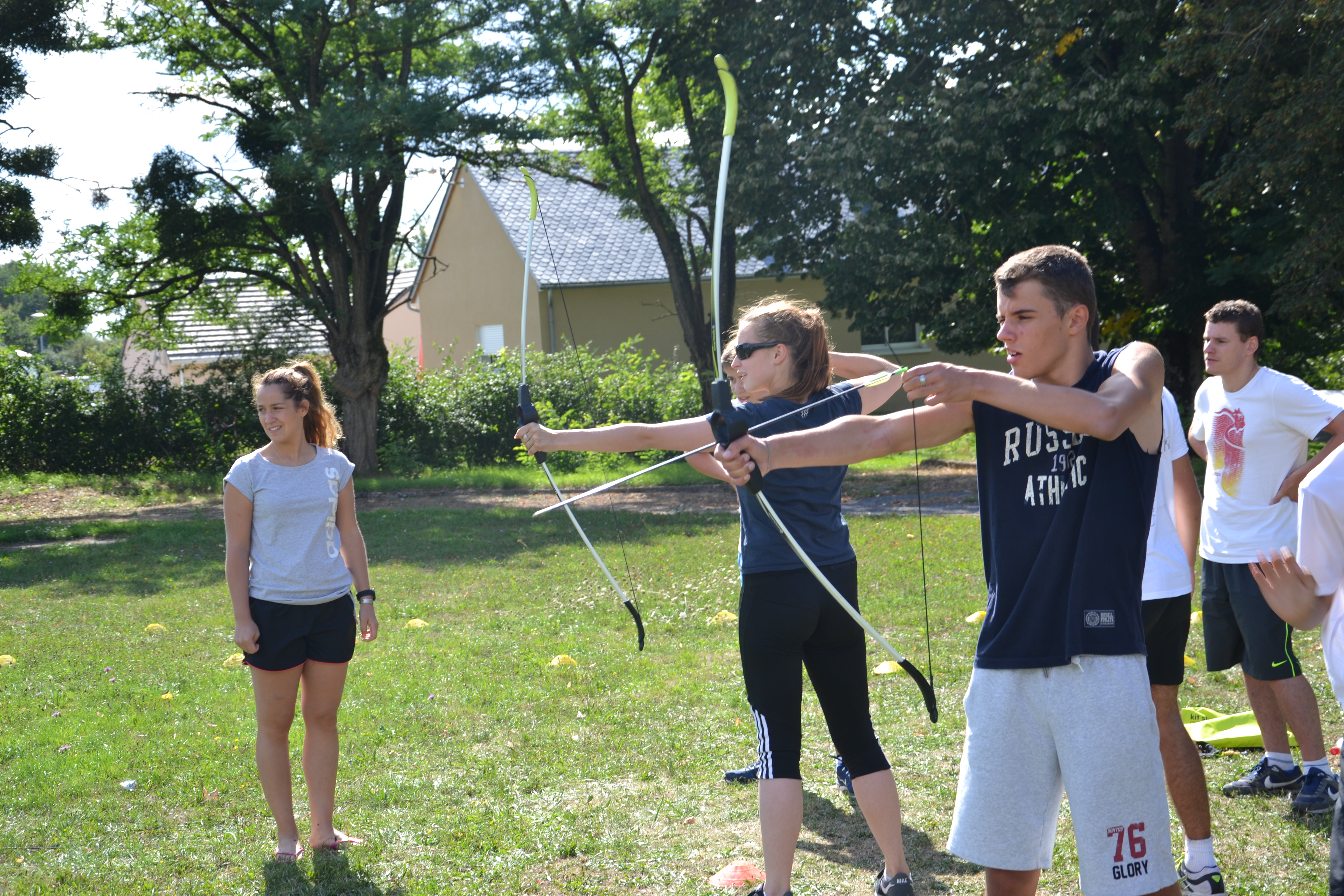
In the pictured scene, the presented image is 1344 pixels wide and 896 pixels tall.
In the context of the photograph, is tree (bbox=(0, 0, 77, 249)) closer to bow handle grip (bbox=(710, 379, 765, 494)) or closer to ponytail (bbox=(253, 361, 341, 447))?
ponytail (bbox=(253, 361, 341, 447))

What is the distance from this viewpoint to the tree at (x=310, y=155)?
15.8 meters

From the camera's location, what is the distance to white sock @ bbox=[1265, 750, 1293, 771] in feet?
14.0

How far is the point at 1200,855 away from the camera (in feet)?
11.1

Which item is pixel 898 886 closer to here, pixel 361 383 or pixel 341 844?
pixel 341 844

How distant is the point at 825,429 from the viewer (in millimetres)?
2430

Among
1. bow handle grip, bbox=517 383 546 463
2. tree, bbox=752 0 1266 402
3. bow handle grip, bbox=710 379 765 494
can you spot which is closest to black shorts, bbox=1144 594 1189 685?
bow handle grip, bbox=710 379 765 494

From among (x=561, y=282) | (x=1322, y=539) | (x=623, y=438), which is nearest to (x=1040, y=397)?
(x=1322, y=539)

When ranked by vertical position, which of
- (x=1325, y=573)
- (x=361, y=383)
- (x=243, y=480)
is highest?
(x=361, y=383)

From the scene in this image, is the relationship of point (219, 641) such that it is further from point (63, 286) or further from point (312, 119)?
point (63, 286)

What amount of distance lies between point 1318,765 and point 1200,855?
3.36 feet

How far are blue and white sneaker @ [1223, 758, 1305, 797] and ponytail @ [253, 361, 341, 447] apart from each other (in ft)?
12.7

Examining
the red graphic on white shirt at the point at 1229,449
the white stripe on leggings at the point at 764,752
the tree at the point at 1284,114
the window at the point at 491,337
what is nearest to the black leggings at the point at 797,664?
the white stripe on leggings at the point at 764,752

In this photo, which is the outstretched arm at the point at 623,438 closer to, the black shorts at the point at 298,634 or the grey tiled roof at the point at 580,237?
the black shorts at the point at 298,634

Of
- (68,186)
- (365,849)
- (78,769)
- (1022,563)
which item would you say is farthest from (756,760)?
(68,186)
